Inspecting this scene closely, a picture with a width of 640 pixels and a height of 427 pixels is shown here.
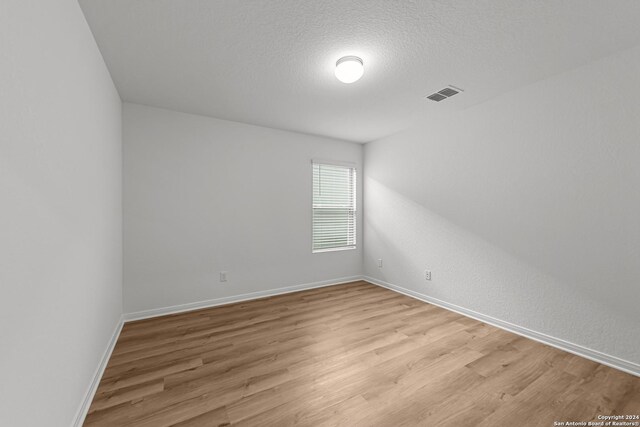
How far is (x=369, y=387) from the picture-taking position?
72.3 inches

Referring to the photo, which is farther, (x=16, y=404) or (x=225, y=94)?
(x=225, y=94)

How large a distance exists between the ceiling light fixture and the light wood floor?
98.0 inches

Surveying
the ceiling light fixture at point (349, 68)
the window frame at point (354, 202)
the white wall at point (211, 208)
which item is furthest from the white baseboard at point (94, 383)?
the ceiling light fixture at point (349, 68)

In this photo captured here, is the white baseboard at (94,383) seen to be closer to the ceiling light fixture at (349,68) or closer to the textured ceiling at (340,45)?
the textured ceiling at (340,45)

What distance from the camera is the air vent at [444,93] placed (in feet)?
9.03

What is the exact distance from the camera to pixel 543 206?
2.54m

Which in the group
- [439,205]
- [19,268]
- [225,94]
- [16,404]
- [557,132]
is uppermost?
[225,94]

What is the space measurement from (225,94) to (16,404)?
281 cm

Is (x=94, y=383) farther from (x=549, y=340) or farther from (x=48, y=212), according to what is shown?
(x=549, y=340)

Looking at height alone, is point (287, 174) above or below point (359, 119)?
below

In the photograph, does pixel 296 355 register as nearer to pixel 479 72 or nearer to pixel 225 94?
pixel 225 94

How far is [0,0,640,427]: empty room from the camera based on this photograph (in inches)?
52.3

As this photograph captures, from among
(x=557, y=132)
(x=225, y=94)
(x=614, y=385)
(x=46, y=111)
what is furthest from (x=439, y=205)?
(x=46, y=111)

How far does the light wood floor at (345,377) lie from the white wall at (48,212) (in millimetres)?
416
